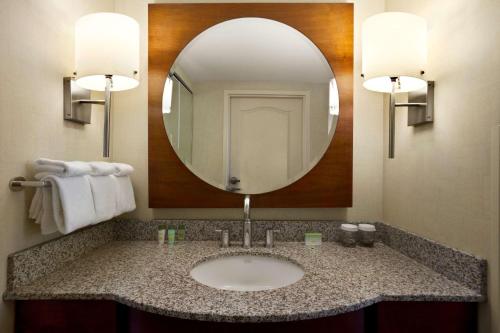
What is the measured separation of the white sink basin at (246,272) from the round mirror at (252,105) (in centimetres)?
32

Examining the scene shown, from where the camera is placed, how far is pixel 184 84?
1.53 meters

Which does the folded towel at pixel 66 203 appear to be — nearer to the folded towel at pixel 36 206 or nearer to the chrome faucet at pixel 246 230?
the folded towel at pixel 36 206

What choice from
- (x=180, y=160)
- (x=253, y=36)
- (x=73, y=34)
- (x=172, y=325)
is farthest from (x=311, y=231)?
(x=73, y=34)

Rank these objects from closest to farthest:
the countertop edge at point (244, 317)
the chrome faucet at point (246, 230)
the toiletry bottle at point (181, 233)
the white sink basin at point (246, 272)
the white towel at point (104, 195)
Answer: the countertop edge at point (244, 317) < the white towel at point (104, 195) < the white sink basin at point (246, 272) < the chrome faucet at point (246, 230) < the toiletry bottle at point (181, 233)

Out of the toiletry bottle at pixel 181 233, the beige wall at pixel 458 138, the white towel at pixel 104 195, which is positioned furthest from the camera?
the toiletry bottle at pixel 181 233

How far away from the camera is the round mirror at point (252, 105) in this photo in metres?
1.51

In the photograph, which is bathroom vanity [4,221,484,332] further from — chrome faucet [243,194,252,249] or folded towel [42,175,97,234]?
chrome faucet [243,194,252,249]

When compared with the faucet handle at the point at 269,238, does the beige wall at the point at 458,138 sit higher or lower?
higher

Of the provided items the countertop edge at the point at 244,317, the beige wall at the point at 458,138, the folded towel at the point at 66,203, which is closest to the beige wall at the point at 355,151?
the beige wall at the point at 458,138

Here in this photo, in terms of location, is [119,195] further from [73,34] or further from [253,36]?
[253,36]

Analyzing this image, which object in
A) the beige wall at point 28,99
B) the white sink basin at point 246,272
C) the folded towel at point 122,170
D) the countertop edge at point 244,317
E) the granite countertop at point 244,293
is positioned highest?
the beige wall at point 28,99

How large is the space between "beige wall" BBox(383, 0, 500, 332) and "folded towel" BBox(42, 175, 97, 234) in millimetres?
1192

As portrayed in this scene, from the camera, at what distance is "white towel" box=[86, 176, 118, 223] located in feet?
3.77

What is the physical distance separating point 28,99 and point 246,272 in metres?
0.98
